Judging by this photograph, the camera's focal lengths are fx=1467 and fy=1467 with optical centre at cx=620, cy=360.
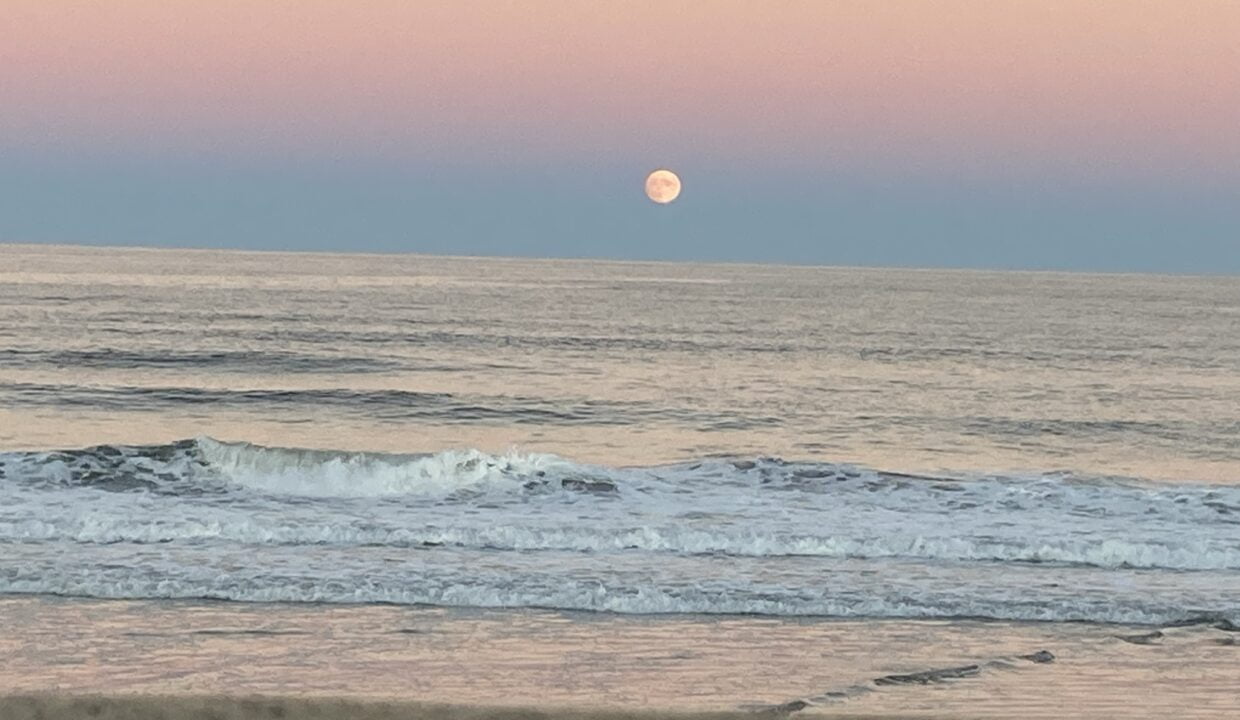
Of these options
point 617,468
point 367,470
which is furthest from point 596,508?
point 367,470

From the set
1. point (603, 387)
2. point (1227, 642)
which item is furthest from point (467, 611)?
point (603, 387)

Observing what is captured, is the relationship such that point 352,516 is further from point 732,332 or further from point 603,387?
point 732,332

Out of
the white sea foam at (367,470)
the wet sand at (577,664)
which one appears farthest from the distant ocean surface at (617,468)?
the wet sand at (577,664)

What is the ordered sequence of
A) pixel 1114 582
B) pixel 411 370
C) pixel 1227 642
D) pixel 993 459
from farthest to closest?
pixel 411 370 → pixel 993 459 → pixel 1114 582 → pixel 1227 642

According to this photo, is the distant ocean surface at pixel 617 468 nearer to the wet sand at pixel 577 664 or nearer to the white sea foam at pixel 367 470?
the white sea foam at pixel 367 470

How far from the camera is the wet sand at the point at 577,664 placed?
10.4 metres

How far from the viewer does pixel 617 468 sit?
2403 cm

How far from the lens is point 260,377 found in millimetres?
38219

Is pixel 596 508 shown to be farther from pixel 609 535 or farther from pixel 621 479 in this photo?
pixel 609 535

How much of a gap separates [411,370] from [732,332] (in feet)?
74.5

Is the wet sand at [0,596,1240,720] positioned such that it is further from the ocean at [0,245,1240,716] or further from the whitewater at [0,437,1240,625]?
the whitewater at [0,437,1240,625]

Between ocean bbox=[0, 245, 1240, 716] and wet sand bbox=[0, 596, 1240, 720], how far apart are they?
0.15 metres

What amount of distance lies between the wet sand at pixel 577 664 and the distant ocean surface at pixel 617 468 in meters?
0.71

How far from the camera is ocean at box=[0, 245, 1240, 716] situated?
46.5 feet
